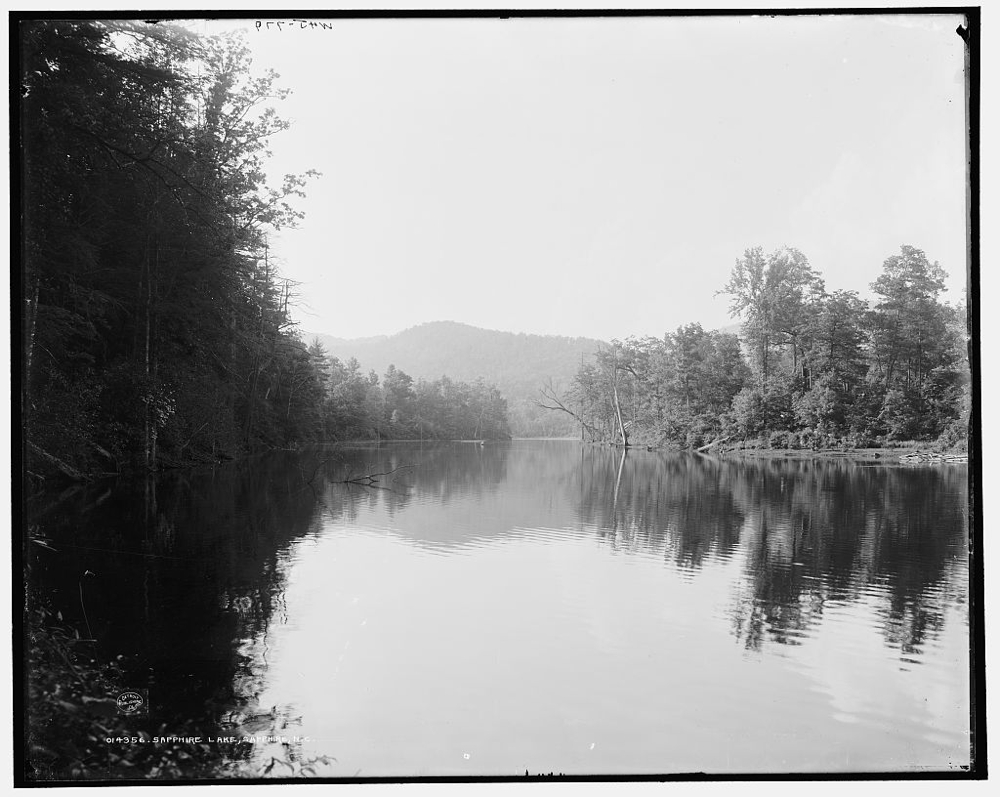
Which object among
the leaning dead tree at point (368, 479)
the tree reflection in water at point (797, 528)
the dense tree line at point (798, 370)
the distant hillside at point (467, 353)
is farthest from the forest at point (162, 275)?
the tree reflection in water at point (797, 528)

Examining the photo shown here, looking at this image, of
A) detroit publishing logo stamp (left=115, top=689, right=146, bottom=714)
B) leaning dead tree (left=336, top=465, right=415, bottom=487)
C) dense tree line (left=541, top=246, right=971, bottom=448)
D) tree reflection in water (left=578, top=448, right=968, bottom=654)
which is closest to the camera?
detroit publishing logo stamp (left=115, top=689, right=146, bottom=714)

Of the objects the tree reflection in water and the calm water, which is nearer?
the calm water

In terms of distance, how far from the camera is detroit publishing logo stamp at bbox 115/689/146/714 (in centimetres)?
300

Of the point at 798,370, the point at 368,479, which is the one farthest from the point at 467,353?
the point at 368,479

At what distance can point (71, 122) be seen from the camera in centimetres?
415

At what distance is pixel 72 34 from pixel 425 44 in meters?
1.93

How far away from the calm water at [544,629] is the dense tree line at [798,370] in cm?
71

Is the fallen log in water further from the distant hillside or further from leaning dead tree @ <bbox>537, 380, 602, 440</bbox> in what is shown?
leaning dead tree @ <bbox>537, 380, 602, 440</bbox>

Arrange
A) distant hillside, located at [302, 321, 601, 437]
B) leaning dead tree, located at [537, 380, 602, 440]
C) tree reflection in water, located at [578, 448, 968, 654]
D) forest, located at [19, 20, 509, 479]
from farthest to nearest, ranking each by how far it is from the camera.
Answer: leaning dead tree, located at [537, 380, 602, 440], distant hillside, located at [302, 321, 601, 437], tree reflection in water, located at [578, 448, 968, 654], forest, located at [19, 20, 509, 479]

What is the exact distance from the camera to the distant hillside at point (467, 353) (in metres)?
5.95

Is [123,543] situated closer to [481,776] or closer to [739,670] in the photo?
[481,776]

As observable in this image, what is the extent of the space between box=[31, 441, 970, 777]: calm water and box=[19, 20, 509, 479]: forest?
1299mm

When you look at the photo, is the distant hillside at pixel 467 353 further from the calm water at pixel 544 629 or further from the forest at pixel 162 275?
the calm water at pixel 544 629

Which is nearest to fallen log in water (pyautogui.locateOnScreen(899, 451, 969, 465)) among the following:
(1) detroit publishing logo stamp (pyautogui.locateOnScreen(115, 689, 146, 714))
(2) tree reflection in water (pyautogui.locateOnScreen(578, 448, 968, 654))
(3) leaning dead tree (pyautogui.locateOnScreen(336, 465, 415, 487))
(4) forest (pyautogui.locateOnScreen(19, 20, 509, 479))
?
(2) tree reflection in water (pyautogui.locateOnScreen(578, 448, 968, 654))
